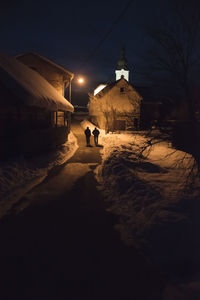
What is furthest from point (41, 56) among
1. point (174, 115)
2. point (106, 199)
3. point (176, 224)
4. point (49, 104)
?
point (176, 224)

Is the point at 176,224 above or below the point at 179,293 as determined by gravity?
above

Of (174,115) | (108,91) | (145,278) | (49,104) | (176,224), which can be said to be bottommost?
(145,278)

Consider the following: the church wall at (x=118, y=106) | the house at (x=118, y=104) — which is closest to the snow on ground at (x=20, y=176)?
the house at (x=118, y=104)

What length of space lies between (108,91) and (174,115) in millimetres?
23731

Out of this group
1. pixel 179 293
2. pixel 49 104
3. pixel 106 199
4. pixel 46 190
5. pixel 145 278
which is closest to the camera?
pixel 179 293

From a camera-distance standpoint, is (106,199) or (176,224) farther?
(106,199)

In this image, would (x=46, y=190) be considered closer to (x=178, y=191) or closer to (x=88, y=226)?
(x=88, y=226)

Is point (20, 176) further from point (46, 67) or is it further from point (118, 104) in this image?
point (118, 104)

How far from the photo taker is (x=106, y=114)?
29672 millimetres

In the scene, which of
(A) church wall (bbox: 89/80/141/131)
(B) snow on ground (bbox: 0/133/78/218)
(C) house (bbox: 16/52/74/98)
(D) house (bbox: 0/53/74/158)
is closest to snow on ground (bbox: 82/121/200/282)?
(B) snow on ground (bbox: 0/133/78/218)

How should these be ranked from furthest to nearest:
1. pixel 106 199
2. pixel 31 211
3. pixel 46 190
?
pixel 46 190 → pixel 106 199 → pixel 31 211

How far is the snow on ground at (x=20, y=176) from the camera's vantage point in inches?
234

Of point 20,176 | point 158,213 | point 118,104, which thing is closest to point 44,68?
point 118,104

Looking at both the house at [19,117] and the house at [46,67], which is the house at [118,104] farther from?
the house at [19,117]
